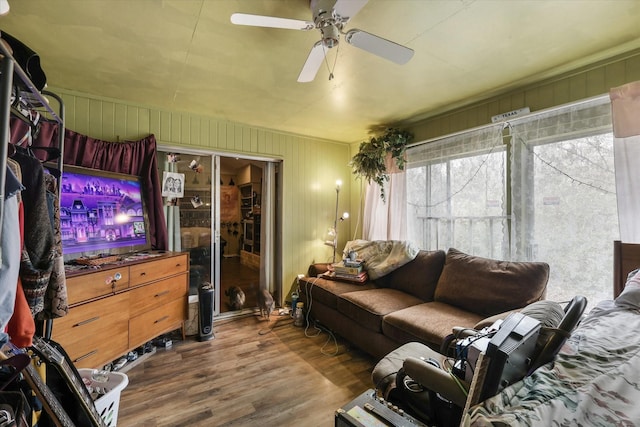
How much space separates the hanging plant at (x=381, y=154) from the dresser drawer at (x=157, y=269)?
7.67ft

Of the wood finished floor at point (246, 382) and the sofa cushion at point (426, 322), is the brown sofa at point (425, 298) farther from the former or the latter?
the wood finished floor at point (246, 382)

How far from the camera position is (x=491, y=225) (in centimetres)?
262

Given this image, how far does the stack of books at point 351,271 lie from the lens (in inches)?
124

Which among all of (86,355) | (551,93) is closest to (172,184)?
(86,355)

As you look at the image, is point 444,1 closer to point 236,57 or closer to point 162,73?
point 236,57

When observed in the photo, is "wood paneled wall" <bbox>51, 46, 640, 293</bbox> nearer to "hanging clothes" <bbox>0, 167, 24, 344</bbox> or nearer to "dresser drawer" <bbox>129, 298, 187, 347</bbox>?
"dresser drawer" <bbox>129, 298, 187, 347</bbox>

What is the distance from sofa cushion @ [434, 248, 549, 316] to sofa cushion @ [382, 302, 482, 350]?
11 centimetres

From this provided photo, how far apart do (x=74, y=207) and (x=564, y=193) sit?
380cm

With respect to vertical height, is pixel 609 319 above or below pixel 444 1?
below

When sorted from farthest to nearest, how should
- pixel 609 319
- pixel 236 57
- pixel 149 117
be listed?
pixel 149 117
pixel 236 57
pixel 609 319

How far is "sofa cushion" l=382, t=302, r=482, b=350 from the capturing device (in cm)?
194

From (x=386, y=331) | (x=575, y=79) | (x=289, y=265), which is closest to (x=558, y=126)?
(x=575, y=79)

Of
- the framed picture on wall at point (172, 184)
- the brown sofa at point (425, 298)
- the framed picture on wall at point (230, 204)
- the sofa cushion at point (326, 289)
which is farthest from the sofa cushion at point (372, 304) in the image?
the framed picture on wall at point (230, 204)

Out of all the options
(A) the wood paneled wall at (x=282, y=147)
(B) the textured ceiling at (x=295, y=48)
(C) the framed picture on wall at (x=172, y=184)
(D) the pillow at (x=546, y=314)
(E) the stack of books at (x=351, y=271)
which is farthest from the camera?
(E) the stack of books at (x=351, y=271)
